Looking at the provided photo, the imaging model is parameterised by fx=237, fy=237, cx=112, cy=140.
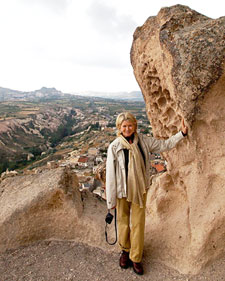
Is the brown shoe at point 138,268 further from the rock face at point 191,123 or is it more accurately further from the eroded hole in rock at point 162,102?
the eroded hole in rock at point 162,102

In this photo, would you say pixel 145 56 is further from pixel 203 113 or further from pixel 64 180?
pixel 64 180

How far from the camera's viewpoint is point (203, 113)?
10.1 ft

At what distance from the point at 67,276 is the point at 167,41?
3.43 metres

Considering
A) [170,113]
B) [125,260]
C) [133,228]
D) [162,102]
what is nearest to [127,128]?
[170,113]

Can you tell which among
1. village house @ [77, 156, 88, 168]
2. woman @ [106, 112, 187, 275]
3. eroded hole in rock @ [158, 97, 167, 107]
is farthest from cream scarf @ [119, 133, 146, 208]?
village house @ [77, 156, 88, 168]

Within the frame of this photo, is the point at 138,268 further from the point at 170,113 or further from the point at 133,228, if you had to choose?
the point at 170,113

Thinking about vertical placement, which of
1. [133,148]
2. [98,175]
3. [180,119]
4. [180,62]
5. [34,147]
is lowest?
[34,147]

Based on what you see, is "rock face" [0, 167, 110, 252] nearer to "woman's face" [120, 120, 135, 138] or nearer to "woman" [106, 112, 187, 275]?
"woman" [106, 112, 187, 275]

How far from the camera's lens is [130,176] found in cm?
295

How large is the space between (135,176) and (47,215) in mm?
2058

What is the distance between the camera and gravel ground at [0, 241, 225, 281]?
10.0 feet

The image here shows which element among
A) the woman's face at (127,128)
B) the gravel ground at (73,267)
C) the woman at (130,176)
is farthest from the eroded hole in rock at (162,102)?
the gravel ground at (73,267)

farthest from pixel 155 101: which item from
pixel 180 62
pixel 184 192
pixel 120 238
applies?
pixel 120 238

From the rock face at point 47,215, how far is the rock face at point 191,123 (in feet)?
3.46
